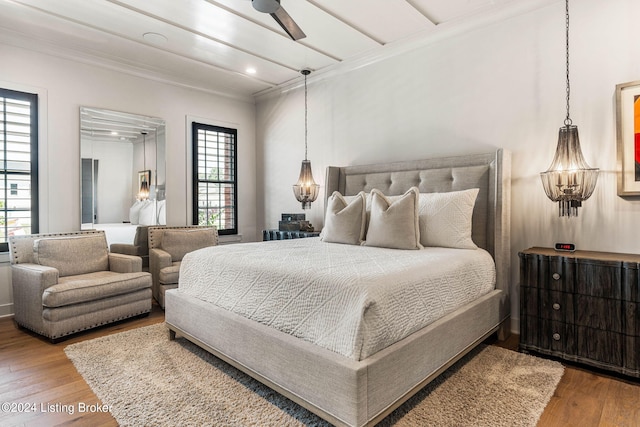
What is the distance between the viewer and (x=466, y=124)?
3.31 meters

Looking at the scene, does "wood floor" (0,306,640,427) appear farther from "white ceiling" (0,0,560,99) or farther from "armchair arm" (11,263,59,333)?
"white ceiling" (0,0,560,99)

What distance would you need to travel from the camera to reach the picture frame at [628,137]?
96.0 inches

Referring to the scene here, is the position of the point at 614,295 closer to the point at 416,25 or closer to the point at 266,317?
the point at 266,317

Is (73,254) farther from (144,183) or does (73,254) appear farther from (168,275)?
(144,183)

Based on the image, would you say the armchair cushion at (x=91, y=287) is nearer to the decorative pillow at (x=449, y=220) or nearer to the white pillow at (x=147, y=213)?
the white pillow at (x=147, y=213)

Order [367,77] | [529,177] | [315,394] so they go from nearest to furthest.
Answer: [315,394] < [529,177] < [367,77]

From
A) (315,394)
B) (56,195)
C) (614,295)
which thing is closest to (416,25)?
(614,295)

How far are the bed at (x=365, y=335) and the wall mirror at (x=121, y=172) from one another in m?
2.03

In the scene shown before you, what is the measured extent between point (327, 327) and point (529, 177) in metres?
2.28

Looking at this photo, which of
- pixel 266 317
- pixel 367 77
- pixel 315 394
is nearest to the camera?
pixel 315 394

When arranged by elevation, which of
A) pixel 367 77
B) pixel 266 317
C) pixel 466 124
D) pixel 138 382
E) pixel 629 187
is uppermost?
pixel 367 77

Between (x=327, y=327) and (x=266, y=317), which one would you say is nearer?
(x=327, y=327)

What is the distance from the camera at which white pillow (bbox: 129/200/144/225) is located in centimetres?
439

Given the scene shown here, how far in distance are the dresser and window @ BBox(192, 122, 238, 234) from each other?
13.1ft
